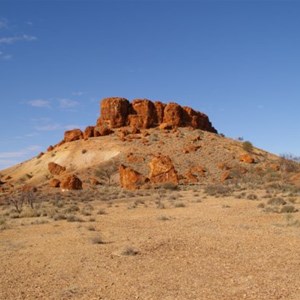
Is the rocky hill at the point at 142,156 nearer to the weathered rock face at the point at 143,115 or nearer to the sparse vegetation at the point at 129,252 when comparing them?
the weathered rock face at the point at 143,115

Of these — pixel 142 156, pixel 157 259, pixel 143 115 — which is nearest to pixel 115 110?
pixel 143 115

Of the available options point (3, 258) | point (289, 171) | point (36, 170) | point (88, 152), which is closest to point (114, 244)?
point (3, 258)

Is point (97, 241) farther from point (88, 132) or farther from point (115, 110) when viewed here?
point (115, 110)

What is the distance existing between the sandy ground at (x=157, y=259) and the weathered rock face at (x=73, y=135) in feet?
183

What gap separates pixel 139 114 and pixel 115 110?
3.88 metres

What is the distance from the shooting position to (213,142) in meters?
70.1

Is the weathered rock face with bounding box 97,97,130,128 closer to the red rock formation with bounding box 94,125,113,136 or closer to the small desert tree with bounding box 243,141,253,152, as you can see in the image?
the red rock formation with bounding box 94,125,113,136

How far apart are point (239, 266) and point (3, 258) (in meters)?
6.41

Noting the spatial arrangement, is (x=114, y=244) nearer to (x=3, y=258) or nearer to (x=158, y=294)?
(x=3, y=258)

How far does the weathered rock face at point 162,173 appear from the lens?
46969 millimetres

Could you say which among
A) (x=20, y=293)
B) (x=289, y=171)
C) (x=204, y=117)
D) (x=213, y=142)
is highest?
(x=204, y=117)

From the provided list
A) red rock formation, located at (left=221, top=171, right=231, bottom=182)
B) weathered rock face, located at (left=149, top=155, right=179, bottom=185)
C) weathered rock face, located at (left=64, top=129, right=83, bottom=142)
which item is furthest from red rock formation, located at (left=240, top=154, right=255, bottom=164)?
weathered rock face, located at (left=64, top=129, right=83, bottom=142)

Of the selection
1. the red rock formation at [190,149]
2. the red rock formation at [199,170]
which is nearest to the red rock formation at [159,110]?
the red rock formation at [190,149]

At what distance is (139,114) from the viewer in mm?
75938
